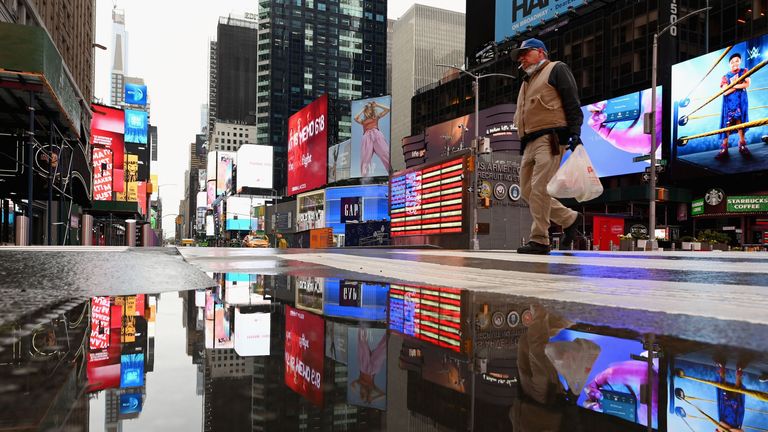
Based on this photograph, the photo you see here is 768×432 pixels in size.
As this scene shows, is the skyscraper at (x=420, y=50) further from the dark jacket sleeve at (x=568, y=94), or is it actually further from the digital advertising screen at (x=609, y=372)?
the digital advertising screen at (x=609, y=372)

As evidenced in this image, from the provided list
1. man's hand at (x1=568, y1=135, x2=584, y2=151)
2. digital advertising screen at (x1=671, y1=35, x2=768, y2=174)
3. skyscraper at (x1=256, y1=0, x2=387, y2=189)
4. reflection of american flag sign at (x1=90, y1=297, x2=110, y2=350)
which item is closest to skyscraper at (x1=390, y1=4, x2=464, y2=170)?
skyscraper at (x1=256, y1=0, x2=387, y2=189)

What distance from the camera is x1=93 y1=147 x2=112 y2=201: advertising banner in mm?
40688

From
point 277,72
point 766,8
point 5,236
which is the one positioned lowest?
point 5,236

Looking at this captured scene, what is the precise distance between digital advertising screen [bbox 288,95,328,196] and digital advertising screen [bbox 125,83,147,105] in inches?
1773

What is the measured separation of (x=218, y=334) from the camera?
4.52 feet

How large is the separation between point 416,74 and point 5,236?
389 feet

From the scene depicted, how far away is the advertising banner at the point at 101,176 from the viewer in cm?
4069

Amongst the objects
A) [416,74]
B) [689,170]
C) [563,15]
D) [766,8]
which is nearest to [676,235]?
[689,170]

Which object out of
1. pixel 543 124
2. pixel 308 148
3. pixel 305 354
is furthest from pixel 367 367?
pixel 308 148

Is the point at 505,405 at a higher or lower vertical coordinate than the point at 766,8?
lower

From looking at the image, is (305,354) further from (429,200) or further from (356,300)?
(429,200)

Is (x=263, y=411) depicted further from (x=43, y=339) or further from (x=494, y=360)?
(x=43, y=339)

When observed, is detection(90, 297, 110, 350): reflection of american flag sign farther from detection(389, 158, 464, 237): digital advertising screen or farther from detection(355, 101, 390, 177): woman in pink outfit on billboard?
detection(355, 101, 390, 177): woman in pink outfit on billboard

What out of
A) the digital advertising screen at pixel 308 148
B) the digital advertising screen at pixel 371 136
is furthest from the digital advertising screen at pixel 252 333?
the digital advertising screen at pixel 308 148
